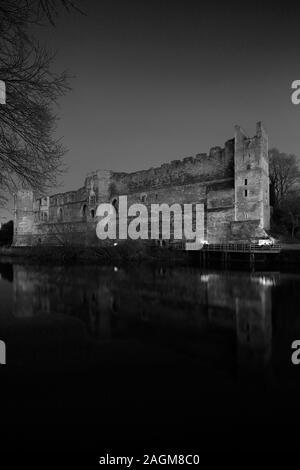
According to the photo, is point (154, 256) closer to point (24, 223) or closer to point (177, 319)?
point (177, 319)

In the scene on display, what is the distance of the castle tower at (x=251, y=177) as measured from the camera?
2111 centimetres

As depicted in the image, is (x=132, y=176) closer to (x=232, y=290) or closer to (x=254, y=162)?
(x=254, y=162)

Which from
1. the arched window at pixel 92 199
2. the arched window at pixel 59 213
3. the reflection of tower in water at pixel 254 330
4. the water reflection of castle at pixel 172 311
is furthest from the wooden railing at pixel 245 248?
the arched window at pixel 59 213

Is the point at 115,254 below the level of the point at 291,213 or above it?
below

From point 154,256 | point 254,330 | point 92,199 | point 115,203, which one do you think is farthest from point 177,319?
point 92,199

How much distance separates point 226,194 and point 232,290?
15.0 m

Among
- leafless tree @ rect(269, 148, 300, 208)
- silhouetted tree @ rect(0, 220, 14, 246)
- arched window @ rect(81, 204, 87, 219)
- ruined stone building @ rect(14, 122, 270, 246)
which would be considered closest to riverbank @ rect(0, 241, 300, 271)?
ruined stone building @ rect(14, 122, 270, 246)

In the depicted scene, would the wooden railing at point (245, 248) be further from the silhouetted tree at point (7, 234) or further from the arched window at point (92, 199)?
the silhouetted tree at point (7, 234)

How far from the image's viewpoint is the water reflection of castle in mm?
4352

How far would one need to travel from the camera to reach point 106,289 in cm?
950

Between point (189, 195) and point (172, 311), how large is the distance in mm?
21402

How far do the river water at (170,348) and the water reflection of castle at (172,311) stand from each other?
21mm

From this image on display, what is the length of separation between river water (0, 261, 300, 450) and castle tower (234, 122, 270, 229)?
14556 millimetres

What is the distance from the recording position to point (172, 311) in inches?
247
